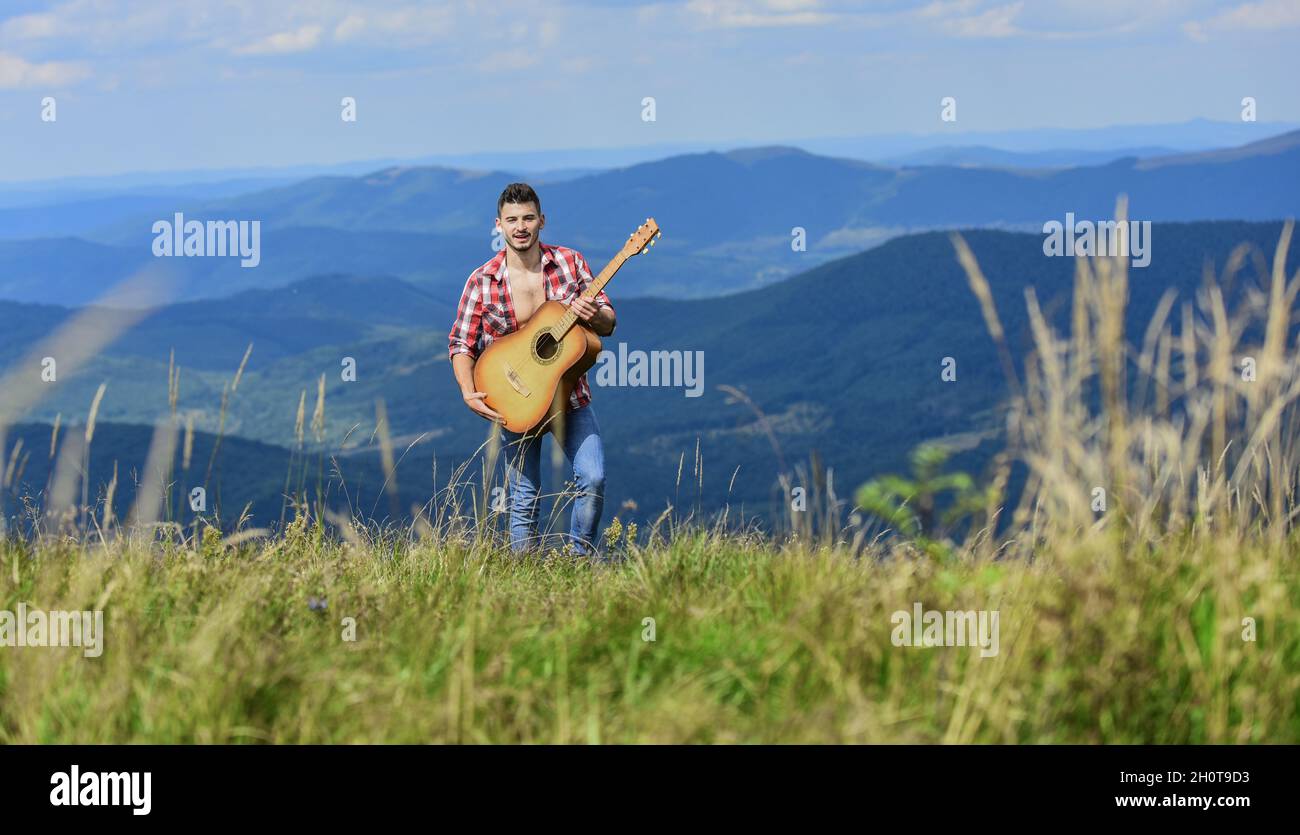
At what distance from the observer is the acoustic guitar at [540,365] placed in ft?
20.7

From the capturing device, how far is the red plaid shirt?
655 centimetres

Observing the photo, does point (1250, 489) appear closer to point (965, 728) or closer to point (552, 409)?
point (965, 728)

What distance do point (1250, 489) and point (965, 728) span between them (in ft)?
5.84

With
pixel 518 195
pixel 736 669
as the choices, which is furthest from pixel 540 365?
pixel 736 669

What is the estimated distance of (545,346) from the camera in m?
6.56

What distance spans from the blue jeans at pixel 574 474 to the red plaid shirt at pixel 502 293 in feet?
0.42

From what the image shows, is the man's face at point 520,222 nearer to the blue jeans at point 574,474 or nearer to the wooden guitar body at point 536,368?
the wooden guitar body at point 536,368

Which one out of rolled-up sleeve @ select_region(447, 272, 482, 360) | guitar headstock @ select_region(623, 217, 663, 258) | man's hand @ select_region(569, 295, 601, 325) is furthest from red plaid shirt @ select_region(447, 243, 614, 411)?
guitar headstock @ select_region(623, 217, 663, 258)

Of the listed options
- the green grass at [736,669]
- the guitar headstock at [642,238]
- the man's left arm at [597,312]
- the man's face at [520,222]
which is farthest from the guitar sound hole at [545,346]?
the green grass at [736,669]

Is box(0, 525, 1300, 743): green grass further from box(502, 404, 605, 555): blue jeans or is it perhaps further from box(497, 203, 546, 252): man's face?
box(497, 203, 546, 252): man's face

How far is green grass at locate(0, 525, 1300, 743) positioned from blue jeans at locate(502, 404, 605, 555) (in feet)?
7.84

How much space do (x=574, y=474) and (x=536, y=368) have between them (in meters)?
0.55

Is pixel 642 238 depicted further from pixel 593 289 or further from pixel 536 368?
pixel 536 368

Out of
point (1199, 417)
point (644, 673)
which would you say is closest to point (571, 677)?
point (644, 673)
